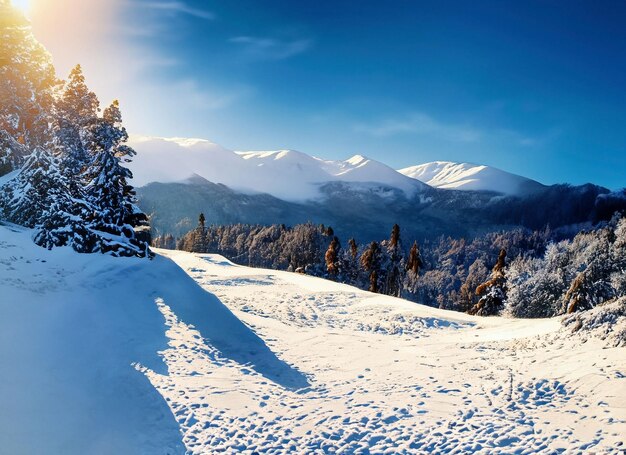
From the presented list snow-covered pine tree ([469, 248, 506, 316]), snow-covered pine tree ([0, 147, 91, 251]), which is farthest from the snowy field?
snow-covered pine tree ([469, 248, 506, 316])

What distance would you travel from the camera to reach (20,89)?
27703 millimetres

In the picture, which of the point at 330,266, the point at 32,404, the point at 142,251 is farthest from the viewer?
the point at 330,266

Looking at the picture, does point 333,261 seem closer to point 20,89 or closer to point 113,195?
point 113,195

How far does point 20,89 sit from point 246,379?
93.2ft

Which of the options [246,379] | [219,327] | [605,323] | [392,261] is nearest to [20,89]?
[219,327]

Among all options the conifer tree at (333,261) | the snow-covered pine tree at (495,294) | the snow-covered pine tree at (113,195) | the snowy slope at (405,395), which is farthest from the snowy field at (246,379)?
the conifer tree at (333,261)

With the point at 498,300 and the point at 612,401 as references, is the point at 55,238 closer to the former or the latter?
the point at 612,401

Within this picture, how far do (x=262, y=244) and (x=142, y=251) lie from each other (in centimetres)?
9773

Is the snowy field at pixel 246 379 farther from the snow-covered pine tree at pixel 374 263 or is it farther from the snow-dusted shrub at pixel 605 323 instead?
the snow-covered pine tree at pixel 374 263

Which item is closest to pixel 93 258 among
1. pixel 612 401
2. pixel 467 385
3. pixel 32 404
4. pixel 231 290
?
pixel 32 404

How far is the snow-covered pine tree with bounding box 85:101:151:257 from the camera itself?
22641 mm

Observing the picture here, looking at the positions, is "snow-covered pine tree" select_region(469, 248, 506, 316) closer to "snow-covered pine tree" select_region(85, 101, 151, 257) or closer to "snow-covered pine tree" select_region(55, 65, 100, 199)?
"snow-covered pine tree" select_region(85, 101, 151, 257)

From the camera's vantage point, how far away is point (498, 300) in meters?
47.3

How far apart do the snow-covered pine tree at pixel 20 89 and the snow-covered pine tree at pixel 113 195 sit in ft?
22.6
